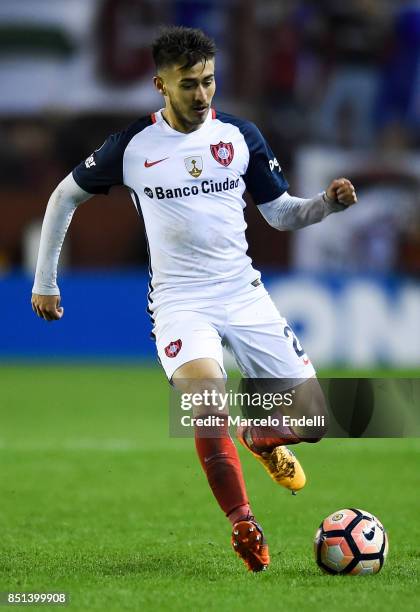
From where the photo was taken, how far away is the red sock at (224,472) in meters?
5.05

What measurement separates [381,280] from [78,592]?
11.0 m

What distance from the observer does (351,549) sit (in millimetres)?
5055

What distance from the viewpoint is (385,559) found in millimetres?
5305

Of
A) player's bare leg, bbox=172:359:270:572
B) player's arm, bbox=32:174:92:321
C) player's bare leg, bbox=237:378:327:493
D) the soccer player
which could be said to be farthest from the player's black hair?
player's bare leg, bbox=237:378:327:493

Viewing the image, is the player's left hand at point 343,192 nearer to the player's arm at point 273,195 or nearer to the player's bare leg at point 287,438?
the player's arm at point 273,195

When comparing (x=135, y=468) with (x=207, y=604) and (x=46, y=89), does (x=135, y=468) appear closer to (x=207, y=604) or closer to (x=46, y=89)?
(x=207, y=604)

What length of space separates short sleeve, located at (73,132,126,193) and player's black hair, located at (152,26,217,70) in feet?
1.36

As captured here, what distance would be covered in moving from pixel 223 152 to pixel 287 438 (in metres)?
1.48

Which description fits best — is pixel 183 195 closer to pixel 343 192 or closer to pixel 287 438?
pixel 343 192

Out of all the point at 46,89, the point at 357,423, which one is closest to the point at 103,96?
the point at 46,89

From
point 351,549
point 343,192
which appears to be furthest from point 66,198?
point 351,549

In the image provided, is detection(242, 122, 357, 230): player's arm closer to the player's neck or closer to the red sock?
the player's neck

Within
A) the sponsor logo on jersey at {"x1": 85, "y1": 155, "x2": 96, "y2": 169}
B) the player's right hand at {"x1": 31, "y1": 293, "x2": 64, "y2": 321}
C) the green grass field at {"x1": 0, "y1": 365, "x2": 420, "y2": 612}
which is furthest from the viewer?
the player's right hand at {"x1": 31, "y1": 293, "x2": 64, "y2": 321}

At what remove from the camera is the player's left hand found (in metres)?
5.40
